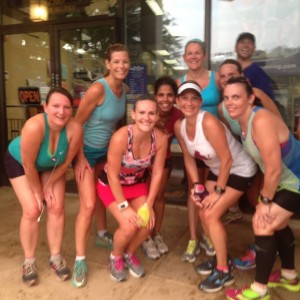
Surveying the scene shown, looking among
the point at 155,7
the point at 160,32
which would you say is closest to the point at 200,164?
the point at 160,32

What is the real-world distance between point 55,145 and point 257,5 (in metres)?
3.31

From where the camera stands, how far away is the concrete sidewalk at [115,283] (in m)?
2.81

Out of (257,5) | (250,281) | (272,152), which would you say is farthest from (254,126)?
(257,5)

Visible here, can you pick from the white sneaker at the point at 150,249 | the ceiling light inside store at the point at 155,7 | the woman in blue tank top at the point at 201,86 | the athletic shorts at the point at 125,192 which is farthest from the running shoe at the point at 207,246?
the ceiling light inside store at the point at 155,7

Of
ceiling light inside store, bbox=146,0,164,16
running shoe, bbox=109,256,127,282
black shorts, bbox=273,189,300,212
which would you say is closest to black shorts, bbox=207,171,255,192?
black shorts, bbox=273,189,300,212

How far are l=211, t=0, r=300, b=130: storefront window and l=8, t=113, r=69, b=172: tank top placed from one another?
9.08 feet

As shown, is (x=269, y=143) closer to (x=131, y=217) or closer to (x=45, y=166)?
(x=131, y=217)

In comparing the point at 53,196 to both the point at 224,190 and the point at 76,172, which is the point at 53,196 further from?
the point at 224,190

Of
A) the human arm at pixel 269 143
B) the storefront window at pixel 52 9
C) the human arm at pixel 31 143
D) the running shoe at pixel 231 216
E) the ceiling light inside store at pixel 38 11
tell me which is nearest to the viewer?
the human arm at pixel 269 143

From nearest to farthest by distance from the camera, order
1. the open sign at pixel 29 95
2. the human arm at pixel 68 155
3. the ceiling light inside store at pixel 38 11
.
A: the human arm at pixel 68 155
the ceiling light inside store at pixel 38 11
the open sign at pixel 29 95

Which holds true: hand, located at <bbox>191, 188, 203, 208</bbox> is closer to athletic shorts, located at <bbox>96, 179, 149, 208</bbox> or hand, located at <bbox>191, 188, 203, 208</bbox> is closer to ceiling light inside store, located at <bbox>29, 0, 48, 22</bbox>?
athletic shorts, located at <bbox>96, 179, 149, 208</bbox>

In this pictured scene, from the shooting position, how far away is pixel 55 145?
285 centimetres

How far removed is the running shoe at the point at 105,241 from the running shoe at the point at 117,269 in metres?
0.56

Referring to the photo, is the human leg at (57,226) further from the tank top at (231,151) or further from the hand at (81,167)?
the tank top at (231,151)
